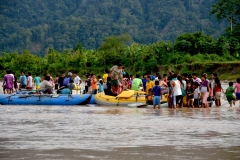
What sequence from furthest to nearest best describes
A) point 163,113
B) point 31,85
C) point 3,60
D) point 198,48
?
point 3,60, point 198,48, point 31,85, point 163,113

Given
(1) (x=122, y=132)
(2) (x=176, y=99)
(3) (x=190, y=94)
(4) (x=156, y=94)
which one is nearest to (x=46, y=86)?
(4) (x=156, y=94)

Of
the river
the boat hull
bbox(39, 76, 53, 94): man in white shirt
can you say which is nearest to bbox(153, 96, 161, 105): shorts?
the boat hull

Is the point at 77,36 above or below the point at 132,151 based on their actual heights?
above

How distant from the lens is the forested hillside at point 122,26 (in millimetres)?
174750

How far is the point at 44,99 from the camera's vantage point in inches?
998

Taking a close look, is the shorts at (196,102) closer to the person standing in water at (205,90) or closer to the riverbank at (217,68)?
the person standing in water at (205,90)

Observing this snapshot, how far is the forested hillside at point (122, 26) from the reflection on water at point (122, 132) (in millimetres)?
149891

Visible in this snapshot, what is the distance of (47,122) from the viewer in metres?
16.8

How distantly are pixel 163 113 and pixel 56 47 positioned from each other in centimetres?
15991

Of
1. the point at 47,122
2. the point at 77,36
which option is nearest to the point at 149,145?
the point at 47,122

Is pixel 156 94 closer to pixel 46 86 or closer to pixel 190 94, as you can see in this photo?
pixel 190 94

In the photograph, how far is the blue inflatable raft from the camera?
25281 millimetres

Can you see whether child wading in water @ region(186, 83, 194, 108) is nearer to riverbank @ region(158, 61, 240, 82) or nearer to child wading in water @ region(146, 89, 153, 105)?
child wading in water @ region(146, 89, 153, 105)

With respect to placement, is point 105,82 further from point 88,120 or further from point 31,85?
point 88,120
